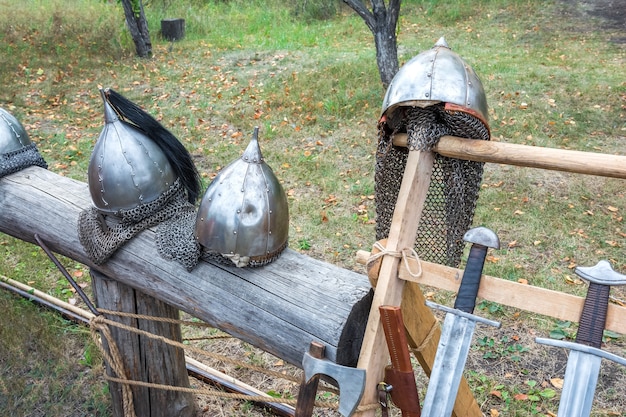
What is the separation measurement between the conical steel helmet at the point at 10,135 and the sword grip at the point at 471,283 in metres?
2.70

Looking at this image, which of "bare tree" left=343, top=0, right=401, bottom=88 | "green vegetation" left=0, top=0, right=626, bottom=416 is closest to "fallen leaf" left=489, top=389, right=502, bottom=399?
"green vegetation" left=0, top=0, right=626, bottom=416

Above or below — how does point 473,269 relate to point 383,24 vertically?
below

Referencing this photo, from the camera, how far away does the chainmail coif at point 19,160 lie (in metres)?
3.04

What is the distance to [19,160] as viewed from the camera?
3105 mm

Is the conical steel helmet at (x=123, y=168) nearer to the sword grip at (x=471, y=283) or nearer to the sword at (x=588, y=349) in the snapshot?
the sword grip at (x=471, y=283)

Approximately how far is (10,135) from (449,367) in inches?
109

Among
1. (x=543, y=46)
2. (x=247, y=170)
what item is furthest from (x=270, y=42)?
(x=247, y=170)

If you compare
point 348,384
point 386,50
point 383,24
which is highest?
point 383,24

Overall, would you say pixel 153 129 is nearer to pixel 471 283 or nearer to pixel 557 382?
pixel 471 283

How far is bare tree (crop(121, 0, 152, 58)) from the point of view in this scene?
9922mm

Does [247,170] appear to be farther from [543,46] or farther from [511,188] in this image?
[543,46]

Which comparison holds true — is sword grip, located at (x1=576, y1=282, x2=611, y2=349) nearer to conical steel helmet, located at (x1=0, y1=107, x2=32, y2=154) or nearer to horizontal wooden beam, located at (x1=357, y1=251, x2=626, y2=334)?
horizontal wooden beam, located at (x1=357, y1=251, x2=626, y2=334)

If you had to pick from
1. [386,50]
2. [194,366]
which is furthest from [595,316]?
[386,50]

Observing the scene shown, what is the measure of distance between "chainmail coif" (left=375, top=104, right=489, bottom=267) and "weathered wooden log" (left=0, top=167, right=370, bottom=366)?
46 centimetres
